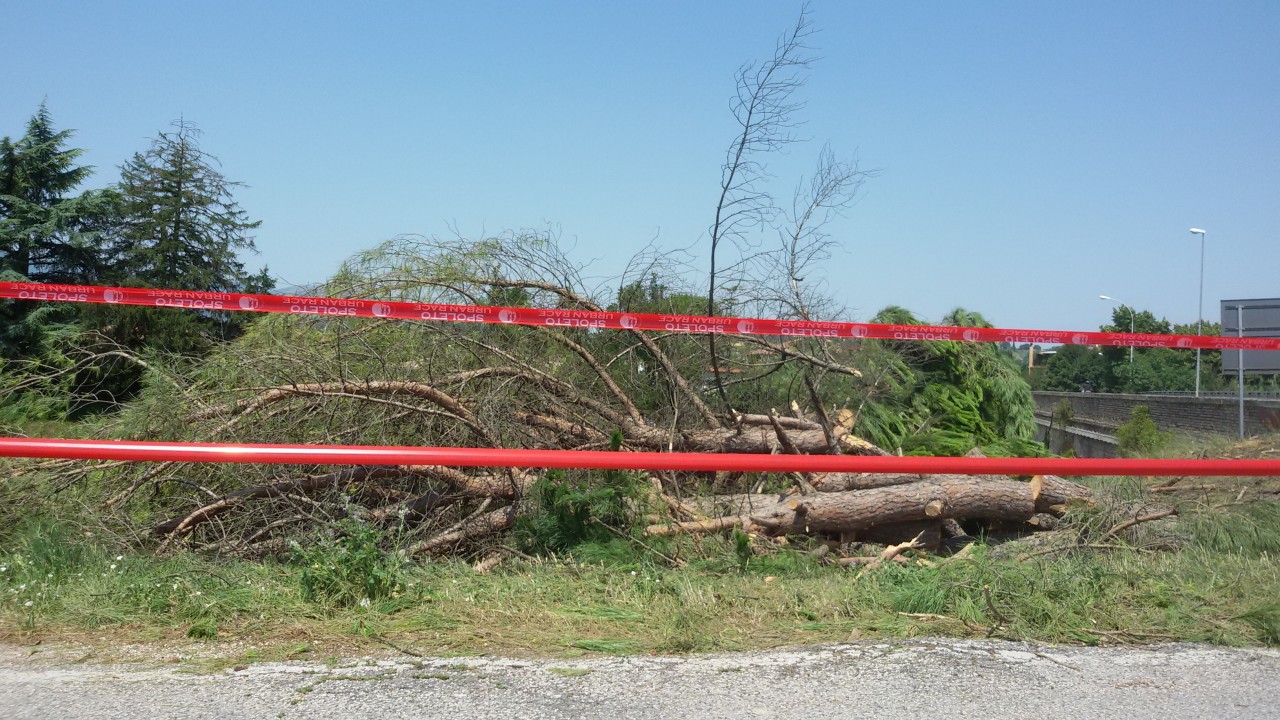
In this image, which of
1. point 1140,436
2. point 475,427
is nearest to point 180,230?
point 475,427

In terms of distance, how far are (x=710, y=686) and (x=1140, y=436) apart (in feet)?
38.1

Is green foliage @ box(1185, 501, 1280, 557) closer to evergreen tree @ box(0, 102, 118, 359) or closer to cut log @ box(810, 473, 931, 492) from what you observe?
cut log @ box(810, 473, 931, 492)

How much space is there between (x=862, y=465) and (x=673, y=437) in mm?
3148

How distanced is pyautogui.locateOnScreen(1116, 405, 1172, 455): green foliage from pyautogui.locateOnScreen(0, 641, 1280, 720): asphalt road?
7.15 meters

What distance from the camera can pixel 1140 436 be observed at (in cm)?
1249

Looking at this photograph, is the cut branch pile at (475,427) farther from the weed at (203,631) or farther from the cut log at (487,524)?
the weed at (203,631)

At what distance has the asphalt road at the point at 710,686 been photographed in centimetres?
280

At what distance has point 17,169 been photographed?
51.6 ft

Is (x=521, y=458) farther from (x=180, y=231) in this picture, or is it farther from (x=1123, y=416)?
(x=1123, y=416)

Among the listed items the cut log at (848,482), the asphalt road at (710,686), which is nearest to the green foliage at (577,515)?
the cut log at (848,482)

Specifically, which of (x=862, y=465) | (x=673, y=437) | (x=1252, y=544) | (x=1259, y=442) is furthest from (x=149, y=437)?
(x=1259, y=442)

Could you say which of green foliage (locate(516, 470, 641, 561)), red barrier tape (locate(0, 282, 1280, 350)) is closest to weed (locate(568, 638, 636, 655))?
green foliage (locate(516, 470, 641, 561))

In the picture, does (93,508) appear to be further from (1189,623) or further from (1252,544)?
(1252,544)

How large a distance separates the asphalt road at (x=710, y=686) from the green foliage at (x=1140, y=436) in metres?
7.15
